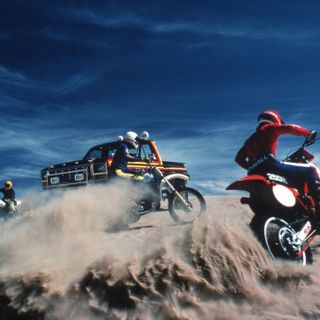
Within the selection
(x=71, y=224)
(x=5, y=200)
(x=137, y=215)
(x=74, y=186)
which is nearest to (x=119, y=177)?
(x=137, y=215)

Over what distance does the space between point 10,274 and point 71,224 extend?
120 inches

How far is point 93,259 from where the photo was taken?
12.4ft

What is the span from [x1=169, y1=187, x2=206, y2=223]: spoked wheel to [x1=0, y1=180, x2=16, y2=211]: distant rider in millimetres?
7295

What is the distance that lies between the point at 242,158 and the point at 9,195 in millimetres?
10919

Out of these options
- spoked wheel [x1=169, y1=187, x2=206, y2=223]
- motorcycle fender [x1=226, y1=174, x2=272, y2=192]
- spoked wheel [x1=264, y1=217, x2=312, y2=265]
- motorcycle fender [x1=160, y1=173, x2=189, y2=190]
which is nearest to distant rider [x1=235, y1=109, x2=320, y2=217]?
motorcycle fender [x1=226, y1=174, x2=272, y2=192]

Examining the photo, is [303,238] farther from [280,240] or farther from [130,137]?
[130,137]

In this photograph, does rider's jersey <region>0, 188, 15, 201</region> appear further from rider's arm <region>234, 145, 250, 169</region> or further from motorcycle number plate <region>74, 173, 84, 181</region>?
rider's arm <region>234, 145, 250, 169</region>

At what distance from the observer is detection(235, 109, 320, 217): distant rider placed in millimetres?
4453

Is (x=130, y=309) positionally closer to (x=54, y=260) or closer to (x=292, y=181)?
(x=54, y=260)

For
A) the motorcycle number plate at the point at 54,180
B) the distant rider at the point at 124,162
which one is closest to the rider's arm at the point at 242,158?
the distant rider at the point at 124,162

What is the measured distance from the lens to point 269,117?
475 centimetres

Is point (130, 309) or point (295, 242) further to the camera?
point (295, 242)

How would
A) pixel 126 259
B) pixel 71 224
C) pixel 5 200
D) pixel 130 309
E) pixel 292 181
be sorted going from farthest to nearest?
pixel 5 200 < pixel 71 224 < pixel 292 181 < pixel 126 259 < pixel 130 309

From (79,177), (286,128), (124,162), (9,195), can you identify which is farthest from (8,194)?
(286,128)
